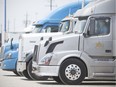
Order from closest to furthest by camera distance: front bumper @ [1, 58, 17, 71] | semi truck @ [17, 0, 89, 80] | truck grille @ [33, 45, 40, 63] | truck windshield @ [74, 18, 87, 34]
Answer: truck windshield @ [74, 18, 87, 34] < truck grille @ [33, 45, 40, 63] < semi truck @ [17, 0, 89, 80] < front bumper @ [1, 58, 17, 71]

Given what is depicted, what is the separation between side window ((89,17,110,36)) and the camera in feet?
50.8

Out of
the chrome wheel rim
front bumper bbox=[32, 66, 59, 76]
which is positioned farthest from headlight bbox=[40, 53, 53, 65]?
the chrome wheel rim

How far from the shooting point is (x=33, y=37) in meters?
19.1

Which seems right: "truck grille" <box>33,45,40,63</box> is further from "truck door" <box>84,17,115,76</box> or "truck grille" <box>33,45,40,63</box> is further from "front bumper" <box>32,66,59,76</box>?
"truck door" <box>84,17,115,76</box>

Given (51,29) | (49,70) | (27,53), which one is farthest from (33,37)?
(49,70)

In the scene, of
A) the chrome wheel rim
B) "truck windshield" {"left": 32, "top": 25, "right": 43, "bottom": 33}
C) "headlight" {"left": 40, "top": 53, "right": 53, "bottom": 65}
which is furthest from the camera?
"truck windshield" {"left": 32, "top": 25, "right": 43, "bottom": 33}

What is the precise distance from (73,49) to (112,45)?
49.2 inches

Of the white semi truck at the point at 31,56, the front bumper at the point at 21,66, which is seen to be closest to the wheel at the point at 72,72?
the white semi truck at the point at 31,56

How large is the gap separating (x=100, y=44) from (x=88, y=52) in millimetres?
459

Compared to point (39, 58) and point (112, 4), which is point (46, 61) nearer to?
point (39, 58)

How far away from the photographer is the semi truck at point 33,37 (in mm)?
19109

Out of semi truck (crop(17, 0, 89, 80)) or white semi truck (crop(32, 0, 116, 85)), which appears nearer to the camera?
white semi truck (crop(32, 0, 116, 85))

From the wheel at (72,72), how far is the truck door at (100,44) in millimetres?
459

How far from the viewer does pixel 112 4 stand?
15.6 m
